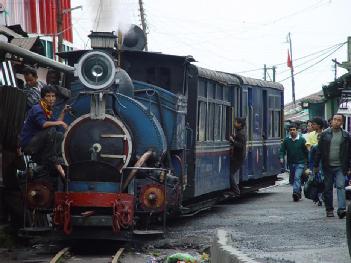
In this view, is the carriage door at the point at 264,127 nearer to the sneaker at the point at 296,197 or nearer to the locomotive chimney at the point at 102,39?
the sneaker at the point at 296,197

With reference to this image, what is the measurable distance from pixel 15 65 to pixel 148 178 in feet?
19.3

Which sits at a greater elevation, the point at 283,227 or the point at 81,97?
the point at 81,97

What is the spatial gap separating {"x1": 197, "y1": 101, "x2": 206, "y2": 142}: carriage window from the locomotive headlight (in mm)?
3944

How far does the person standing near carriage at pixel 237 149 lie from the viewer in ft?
62.1

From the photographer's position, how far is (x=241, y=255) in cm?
913

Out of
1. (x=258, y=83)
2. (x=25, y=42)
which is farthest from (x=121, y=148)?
(x=258, y=83)

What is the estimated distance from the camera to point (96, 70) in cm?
1209

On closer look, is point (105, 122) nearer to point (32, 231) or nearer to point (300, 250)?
point (32, 231)

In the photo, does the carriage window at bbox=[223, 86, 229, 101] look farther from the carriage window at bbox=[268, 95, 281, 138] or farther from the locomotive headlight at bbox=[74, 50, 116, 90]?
the locomotive headlight at bbox=[74, 50, 116, 90]

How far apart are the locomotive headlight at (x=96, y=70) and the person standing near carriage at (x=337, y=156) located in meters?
4.49

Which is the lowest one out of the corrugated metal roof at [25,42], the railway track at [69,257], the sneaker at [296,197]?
the railway track at [69,257]

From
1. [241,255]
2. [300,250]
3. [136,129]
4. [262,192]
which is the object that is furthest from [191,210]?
[262,192]

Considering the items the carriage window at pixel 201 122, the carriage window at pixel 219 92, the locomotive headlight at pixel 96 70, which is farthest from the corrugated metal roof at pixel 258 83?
the locomotive headlight at pixel 96 70

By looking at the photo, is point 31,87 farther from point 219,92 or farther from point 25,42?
point 25,42
